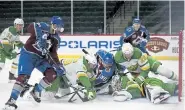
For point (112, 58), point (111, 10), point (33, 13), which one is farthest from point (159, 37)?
point (112, 58)

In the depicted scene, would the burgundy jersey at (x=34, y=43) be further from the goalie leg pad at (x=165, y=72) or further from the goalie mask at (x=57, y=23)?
the goalie leg pad at (x=165, y=72)

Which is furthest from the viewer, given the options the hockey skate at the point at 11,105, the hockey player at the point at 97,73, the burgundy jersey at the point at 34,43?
the hockey player at the point at 97,73

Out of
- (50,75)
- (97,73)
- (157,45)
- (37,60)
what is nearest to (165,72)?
(97,73)

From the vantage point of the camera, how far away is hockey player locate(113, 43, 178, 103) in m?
3.70

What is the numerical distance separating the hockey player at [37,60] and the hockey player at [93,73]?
0.18m

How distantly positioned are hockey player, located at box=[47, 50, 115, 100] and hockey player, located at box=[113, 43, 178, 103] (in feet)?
0.38

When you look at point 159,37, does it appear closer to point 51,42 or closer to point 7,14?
point 7,14

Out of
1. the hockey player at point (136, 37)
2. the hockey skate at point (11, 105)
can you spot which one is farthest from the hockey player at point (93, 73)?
the hockey player at point (136, 37)

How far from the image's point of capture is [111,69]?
406 centimetres

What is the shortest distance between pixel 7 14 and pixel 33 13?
0.51 metres

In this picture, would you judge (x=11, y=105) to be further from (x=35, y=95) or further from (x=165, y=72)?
(x=165, y=72)

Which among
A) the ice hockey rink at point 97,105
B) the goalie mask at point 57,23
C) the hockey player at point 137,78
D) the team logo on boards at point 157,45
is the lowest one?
the ice hockey rink at point 97,105

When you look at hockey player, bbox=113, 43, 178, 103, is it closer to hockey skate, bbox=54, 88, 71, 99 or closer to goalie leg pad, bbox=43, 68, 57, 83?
hockey skate, bbox=54, 88, 71, 99

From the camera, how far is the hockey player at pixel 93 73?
3.88 metres
